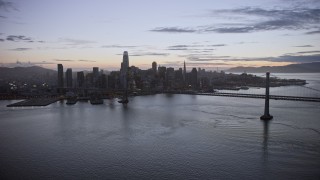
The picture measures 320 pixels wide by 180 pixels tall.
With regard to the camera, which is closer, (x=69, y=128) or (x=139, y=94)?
(x=69, y=128)

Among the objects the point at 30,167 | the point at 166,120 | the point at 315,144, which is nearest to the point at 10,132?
the point at 30,167

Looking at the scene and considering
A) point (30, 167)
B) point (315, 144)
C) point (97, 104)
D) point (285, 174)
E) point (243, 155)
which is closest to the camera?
point (285, 174)

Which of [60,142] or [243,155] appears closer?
[243,155]

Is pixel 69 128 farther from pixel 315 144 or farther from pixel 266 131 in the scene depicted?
pixel 315 144

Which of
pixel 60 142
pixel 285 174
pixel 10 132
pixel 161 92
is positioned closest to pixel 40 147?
pixel 60 142

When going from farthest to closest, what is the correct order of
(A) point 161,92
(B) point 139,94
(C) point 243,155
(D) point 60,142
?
(A) point 161,92 → (B) point 139,94 → (D) point 60,142 → (C) point 243,155

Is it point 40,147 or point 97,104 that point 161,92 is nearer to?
point 97,104

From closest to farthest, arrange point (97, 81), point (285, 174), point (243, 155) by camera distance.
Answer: point (285, 174) → point (243, 155) → point (97, 81)

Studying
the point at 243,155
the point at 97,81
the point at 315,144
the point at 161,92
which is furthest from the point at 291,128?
the point at 97,81

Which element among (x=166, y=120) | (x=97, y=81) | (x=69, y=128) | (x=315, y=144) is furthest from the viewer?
(x=97, y=81)
